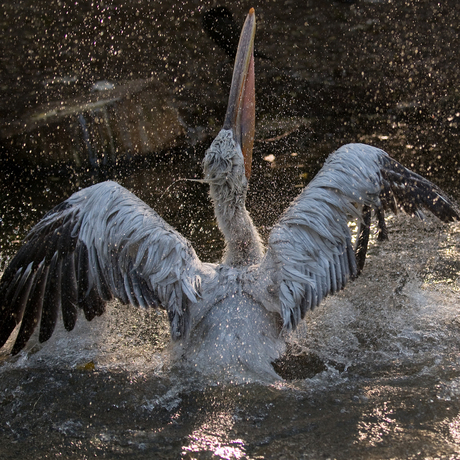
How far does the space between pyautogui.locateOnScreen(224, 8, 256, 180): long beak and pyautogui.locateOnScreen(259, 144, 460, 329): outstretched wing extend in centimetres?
62

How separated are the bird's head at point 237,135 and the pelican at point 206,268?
0.5 inches

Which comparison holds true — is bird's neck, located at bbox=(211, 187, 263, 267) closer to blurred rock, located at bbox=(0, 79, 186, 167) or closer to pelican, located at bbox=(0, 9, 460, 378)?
pelican, located at bbox=(0, 9, 460, 378)

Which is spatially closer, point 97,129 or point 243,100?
point 243,100

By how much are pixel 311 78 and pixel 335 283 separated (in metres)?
4.25

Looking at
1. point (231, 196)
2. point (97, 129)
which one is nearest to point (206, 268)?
point (231, 196)

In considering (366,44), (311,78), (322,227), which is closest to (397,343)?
(322,227)

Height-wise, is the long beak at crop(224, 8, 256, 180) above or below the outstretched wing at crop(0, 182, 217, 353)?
above

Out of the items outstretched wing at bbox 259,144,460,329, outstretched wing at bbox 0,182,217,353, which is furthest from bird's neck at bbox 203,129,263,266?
outstretched wing at bbox 259,144,460,329

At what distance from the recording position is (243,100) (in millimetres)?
3393

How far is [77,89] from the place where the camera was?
624 centimetres

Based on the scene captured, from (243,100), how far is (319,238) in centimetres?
105

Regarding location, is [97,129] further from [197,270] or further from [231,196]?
[197,270]

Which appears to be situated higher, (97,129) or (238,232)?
(97,129)

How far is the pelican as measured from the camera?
2771 mm
